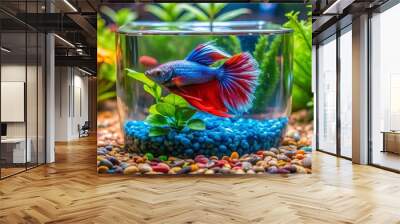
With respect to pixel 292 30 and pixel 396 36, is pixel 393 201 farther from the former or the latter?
pixel 396 36

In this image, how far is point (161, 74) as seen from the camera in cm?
598

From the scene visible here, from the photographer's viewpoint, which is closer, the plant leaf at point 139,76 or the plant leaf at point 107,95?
the plant leaf at point 139,76

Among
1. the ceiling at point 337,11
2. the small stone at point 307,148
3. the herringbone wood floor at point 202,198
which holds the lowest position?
the herringbone wood floor at point 202,198

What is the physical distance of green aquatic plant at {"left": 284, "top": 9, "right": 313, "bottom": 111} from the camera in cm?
614

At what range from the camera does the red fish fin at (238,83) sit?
608 centimetres

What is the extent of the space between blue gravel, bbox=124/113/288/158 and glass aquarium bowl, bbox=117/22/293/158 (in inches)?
0.6

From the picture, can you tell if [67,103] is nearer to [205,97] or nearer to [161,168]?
[161,168]

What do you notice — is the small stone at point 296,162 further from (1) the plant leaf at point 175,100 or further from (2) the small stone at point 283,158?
(1) the plant leaf at point 175,100

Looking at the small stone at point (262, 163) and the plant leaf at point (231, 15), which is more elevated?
the plant leaf at point (231, 15)

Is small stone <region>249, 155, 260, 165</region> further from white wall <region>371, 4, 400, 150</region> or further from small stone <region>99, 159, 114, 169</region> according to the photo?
white wall <region>371, 4, 400, 150</region>

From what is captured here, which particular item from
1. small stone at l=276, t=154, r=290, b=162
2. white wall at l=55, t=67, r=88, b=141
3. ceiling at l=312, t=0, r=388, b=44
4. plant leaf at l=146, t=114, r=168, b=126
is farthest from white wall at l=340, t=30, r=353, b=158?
white wall at l=55, t=67, r=88, b=141

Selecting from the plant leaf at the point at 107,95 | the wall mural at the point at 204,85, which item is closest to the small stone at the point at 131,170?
the wall mural at the point at 204,85

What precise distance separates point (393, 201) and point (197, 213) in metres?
2.18

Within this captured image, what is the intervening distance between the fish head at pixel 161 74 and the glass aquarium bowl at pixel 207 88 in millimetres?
29
